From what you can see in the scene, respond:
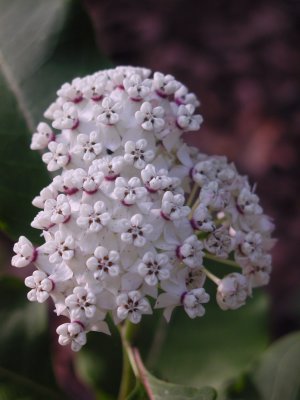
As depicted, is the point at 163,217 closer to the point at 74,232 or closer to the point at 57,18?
the point at 74,232

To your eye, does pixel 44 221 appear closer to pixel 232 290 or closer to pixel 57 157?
pixel 57 157

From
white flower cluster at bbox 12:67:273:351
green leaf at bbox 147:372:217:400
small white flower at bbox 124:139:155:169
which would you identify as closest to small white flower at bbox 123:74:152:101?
white flower cluster at bbox 12:67:273:351

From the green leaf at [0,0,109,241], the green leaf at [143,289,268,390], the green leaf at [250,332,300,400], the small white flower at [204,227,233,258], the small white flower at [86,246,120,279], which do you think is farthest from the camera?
the green leaf at [143,289,268,390]

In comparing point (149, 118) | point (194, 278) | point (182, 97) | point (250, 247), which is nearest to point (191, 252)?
point (194, 278)

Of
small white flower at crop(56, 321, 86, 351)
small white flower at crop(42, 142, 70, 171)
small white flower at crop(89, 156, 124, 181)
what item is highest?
small white flower at crop(42, 142, 70, 171)

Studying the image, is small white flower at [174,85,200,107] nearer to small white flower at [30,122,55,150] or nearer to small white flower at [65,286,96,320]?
small white flower at [30,122,55,150]
